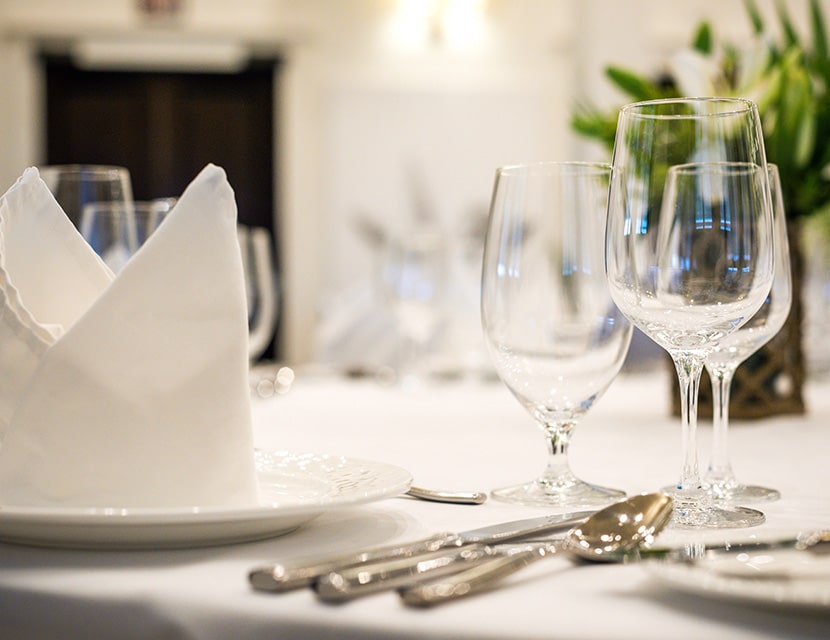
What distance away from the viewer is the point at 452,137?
5828mm

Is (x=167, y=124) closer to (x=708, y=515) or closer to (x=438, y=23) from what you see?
(x=438, y=23)

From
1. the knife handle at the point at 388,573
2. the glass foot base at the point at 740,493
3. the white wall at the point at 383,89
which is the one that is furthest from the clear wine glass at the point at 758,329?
the white wall at the point at 383,89

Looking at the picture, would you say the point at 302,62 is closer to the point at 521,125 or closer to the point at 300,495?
the point at 521,125

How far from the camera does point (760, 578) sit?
0.42 metres

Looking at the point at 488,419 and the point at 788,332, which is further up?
the point at 788,332

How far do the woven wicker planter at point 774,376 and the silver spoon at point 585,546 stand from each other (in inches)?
28.4

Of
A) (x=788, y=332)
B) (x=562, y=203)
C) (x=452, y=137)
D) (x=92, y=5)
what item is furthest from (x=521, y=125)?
(x=562, y=203)

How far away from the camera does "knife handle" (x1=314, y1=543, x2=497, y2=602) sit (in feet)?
1.39

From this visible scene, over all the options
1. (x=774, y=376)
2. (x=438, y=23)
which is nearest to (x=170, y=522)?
(x=774, y=376)

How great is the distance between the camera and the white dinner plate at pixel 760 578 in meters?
0.39

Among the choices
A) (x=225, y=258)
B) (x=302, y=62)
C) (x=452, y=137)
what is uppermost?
(x=302, y=62)

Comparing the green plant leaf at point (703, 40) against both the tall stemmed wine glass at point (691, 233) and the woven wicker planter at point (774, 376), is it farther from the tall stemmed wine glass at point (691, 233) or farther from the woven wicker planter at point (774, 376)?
the tall stemmed wine glass at point (691, 233)

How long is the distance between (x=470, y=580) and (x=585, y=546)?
0.09 meters

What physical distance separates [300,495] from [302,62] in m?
5.36
